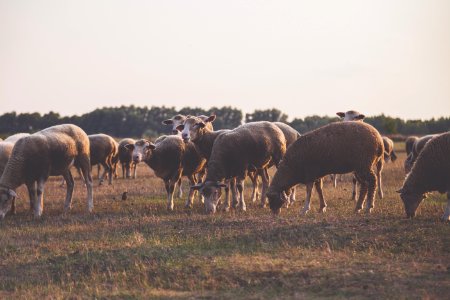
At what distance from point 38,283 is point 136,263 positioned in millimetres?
1734

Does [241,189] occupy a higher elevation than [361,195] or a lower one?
lower

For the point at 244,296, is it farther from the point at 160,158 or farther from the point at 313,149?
the point at 160,158

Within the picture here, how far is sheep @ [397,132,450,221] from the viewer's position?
1466cm

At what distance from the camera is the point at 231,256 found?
11367mm

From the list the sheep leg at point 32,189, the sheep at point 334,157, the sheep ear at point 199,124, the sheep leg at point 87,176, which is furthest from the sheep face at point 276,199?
the sheep leg at point 32,189

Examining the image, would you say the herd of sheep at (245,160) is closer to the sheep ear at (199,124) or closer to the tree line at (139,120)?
the sheep ear at (199,124)

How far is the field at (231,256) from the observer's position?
9.62 m

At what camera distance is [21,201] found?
74.9 feet

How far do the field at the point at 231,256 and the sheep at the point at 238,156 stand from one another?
117 cm

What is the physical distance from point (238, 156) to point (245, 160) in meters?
0.29

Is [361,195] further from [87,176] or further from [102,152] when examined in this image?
[102,152]

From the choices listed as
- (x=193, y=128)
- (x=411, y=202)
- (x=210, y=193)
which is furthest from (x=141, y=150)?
(x=411, y=202)

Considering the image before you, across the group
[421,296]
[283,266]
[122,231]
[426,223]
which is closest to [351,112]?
[426,223]

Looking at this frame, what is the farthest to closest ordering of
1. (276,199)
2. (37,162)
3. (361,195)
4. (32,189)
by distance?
1. (32,189)
2. (37,162)
3. (276,199)
4. (361,195)
